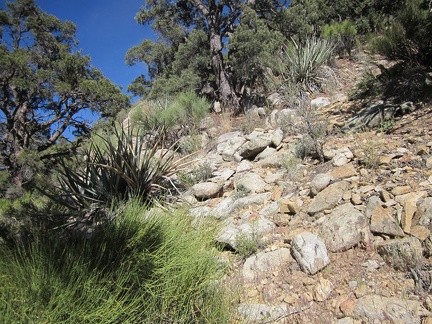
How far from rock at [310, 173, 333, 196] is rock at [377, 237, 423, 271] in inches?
39.1

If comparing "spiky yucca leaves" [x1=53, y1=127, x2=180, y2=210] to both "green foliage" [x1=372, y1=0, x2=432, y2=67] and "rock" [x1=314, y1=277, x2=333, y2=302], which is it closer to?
"rock" [x1=314, y1=277, x2=333, y2=302]

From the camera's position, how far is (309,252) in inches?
86.3

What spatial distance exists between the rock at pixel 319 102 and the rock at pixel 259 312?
4432 millimetres

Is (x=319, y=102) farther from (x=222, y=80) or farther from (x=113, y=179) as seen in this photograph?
(x=113, y=179)

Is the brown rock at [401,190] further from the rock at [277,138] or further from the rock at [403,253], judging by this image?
the rock at [277,138]

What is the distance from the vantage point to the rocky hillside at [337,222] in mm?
1814

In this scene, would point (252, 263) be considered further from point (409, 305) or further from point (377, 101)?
point (377, 101)

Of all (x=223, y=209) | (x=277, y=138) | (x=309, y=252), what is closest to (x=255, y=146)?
(x=277, y=138)

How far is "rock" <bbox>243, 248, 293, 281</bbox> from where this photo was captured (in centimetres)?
231

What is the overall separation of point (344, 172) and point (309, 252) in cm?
124

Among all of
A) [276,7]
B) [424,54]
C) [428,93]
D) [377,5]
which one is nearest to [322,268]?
[428,93]

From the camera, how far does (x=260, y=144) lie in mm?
4531

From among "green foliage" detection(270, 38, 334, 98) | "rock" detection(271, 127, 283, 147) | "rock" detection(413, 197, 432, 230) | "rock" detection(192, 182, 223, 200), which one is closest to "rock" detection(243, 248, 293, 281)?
"rock" detection(413, 197, 432, 230)

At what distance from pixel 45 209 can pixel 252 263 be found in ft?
9.32
